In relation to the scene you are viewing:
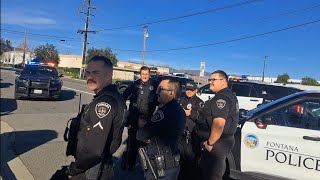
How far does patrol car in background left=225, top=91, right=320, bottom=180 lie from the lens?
4.68 m

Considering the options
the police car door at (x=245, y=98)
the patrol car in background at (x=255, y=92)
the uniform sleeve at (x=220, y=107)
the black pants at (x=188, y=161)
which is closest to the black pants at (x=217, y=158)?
the uniform sleeve at (x=220, y=107)

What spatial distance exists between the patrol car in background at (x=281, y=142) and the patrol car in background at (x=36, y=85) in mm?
12402

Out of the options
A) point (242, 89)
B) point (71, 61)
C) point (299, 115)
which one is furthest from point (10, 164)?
point (71, 61)

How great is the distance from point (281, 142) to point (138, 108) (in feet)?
8.69

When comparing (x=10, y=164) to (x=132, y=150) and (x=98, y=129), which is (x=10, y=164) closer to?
(x=132, y=150)

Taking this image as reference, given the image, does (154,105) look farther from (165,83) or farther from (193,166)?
(165,83)

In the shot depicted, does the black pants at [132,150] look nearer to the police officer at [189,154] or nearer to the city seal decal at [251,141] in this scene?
the police officer at [189,154]

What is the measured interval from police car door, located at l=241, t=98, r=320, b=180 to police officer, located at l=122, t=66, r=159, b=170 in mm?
1943

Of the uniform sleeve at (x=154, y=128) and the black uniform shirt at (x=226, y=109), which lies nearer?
the uniform sleeve at (x=154, y=128)

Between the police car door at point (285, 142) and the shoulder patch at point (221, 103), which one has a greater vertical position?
the shoulder patch at point (221, 103)

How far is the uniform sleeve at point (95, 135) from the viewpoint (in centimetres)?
274

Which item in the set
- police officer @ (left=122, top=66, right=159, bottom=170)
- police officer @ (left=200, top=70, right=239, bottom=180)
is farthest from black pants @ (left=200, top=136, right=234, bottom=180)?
police officer @ (left=122, top=66, right=159, bottom=170)

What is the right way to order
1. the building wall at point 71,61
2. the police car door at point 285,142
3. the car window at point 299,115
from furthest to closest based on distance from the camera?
the building wall at point 71,61, the car window at point 299,115, the police car door at point 285,142

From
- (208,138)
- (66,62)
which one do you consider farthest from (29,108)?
(66,62)
